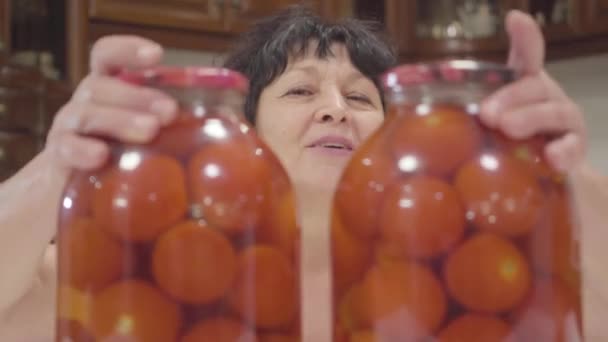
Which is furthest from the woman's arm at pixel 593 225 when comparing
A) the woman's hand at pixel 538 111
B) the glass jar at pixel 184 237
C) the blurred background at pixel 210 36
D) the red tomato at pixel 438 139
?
the blurred background at pixel 210 36

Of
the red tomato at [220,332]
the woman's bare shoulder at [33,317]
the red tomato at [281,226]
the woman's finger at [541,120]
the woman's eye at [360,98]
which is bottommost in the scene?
the woman's bare shoulder at [33,317]

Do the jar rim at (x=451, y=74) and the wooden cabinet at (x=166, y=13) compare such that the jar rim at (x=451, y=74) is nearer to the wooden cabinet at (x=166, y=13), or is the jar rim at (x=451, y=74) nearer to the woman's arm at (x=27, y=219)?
the woman's arm at (x=27, y=219)

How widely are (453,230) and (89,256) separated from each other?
0.20 metres

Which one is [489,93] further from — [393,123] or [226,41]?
[226,41]

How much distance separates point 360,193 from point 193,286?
0.11m

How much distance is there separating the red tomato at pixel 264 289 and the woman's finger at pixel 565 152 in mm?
162

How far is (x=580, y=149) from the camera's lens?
1.58 feet

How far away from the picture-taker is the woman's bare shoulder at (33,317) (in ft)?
3.08

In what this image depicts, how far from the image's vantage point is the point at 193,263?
43 centimetres

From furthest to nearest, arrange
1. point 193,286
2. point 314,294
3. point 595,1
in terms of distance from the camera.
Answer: point 595,1
point 314,294
point 193,286

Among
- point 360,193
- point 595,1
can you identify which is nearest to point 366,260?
point 360,193

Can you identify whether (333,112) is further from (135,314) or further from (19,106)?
(19,106)

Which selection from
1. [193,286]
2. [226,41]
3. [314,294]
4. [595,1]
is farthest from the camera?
[226,41]

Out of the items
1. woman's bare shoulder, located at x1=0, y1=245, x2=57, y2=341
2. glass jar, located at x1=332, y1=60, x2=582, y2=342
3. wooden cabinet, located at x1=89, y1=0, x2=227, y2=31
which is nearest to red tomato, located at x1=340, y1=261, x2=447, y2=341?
glass jar, located at x1=332, y1=60, x2=582, y2=342
